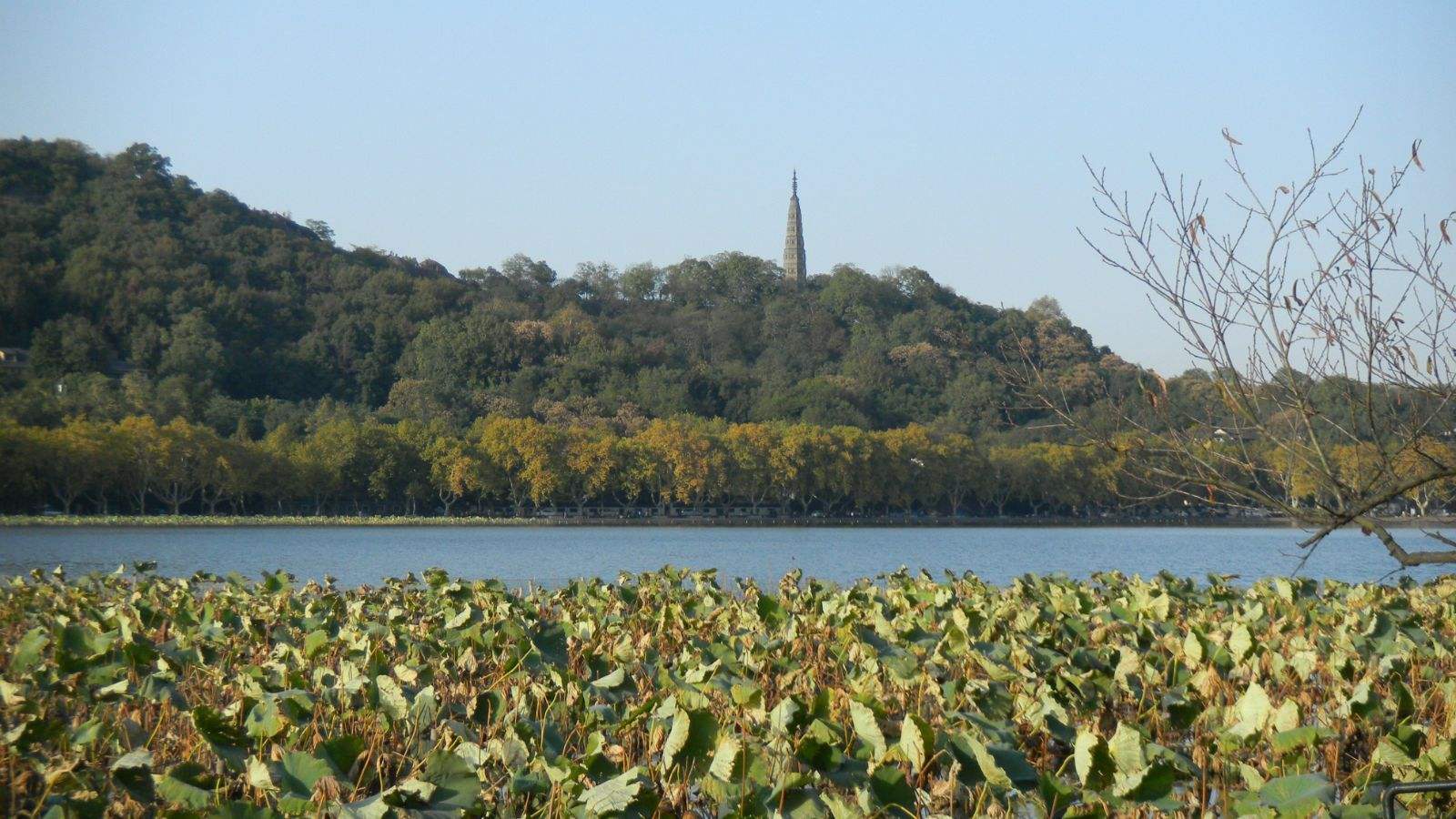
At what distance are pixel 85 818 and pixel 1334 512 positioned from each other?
5129 mm

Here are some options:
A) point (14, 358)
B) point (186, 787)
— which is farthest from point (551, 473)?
point (186, 787)

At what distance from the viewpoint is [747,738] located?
550 cm

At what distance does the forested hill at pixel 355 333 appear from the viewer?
76125mm

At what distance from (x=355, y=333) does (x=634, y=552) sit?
48450 millimetres

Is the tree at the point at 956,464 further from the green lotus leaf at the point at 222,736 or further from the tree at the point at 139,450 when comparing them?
the green lotus leaf at the point at 222,736

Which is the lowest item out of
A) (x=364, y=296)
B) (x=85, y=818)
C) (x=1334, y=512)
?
(x=85, y=818)

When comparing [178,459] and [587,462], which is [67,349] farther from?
[587,462]

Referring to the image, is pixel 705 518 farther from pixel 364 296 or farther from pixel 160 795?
pixel 160 795

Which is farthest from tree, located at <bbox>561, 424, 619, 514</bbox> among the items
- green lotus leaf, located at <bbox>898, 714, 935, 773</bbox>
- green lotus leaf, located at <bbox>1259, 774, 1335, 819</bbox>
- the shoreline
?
green lotus leaf, located at <bbox>1259, 774, 1335, 819</bbox>

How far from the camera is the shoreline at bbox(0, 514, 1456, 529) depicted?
53250 millimetres

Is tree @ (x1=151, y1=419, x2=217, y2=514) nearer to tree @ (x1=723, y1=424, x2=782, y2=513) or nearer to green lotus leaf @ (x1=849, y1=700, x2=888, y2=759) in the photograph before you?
tree @ (x1=723, y1=424, x2=782, y2=513)

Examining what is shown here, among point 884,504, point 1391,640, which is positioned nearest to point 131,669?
point 1391,640

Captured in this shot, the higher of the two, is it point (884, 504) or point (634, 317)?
point (634, 317)

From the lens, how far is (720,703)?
702 cm
